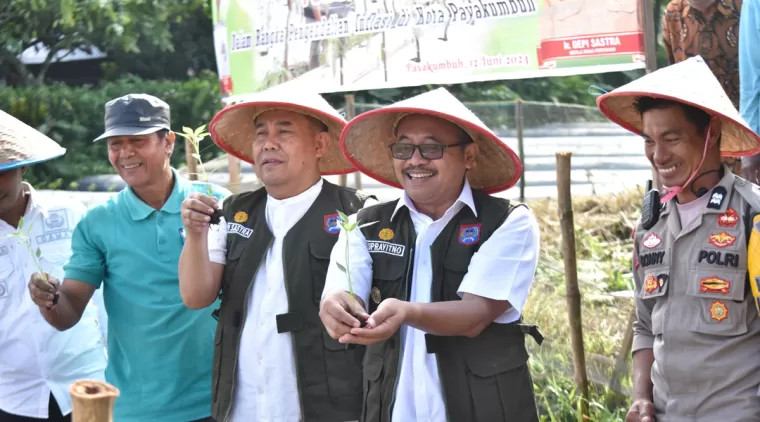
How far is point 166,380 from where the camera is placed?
3.95 metres

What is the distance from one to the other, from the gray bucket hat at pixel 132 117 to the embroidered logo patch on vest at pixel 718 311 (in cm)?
222

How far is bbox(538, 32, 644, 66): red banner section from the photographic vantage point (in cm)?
502

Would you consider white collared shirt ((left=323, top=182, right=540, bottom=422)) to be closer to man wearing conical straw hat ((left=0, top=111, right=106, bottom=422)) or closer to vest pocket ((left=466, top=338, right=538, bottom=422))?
vest pocket ((left=466, top=338, right=538, bottom=422))

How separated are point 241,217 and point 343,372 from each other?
2.15 feet

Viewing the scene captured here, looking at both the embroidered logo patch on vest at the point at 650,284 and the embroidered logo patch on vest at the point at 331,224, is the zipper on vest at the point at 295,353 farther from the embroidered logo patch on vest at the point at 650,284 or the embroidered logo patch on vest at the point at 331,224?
the embroidered logo patch on vest at the point at 650,284

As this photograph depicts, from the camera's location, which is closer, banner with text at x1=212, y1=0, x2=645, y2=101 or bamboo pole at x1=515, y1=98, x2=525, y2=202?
banner with text at x1=212, y1=0, x2=645, y2=101

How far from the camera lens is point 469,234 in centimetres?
319

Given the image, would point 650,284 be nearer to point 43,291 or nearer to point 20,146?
point 43,291

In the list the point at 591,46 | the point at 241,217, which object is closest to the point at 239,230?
the point at 241,217

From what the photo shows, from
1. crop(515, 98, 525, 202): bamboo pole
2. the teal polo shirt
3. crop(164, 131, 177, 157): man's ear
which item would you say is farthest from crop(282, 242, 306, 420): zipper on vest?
crop(515, 98, 525, 202): bamboo pole

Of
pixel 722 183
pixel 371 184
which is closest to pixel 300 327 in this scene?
pixel 722 183

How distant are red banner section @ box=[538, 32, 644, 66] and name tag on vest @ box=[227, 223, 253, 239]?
7.47ft

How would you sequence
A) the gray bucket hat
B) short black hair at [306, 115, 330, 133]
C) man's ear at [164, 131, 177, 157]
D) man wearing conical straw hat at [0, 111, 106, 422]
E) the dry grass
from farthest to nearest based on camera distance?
the dry grass < man wearing conical straw hat at [0, 111, 106, 422] < man's ear at [164, 131, 177, 157] < the gray bucket hat < short black hair at [306, 115, 330, 133]

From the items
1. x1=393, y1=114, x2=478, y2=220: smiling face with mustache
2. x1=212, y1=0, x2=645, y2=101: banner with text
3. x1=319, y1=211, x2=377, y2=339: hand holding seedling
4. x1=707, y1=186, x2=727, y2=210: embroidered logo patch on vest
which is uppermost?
x1=212, y1=0, x2=645, y2=101: banner with text
